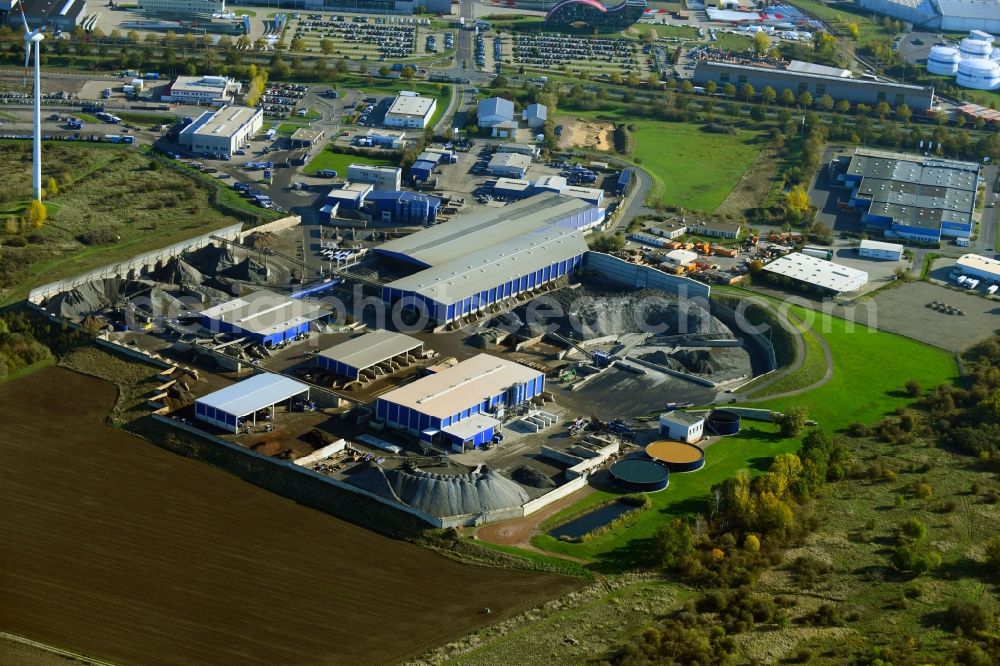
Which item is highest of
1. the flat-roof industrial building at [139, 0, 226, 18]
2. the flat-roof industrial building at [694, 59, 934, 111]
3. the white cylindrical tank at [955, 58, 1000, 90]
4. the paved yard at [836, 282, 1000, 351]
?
the flat-roof industrial building at [139, 0, 226, 18]

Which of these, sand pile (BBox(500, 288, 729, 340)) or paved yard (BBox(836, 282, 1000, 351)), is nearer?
sand pile (BBox(500, 288, 729, 340))

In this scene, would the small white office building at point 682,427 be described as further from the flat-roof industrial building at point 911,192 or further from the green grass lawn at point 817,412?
the flat-roof industrial building at point 911,192

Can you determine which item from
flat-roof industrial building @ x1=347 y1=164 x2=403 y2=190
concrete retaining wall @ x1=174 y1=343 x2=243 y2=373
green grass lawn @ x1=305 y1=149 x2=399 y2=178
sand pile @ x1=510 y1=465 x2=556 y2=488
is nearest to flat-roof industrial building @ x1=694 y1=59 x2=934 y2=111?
green grass lawn @ x1=305 y1=149 x2=399 y2=178

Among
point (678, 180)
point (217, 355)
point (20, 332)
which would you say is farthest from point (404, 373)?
point (678, 180)

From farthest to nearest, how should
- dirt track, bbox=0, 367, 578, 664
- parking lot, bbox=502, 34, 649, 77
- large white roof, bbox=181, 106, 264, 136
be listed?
parking lot, bbox=502, 34, 649, 77 → large white roof, bbox=181, 106, 264, 136 → dirt track, bbox=0, 367, 578, 664

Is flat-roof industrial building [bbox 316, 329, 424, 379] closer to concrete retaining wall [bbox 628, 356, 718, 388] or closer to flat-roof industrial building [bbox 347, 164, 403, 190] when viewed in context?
concrete retaining wall [bbox 628, 356, 718, 388]

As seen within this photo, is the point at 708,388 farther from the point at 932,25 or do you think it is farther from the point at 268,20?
the point at 932,25

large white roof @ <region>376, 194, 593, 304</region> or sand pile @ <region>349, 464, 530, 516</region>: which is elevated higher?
large white roof @ <region>376, 194, 593, 304</region>

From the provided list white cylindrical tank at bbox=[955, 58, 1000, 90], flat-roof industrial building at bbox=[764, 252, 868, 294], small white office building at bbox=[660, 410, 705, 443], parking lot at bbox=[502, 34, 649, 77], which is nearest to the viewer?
small white office building at bbox=[660, 410, 705, 443]
